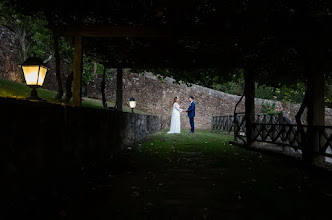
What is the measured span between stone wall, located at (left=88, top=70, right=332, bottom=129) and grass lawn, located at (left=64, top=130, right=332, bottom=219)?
49.5 feet

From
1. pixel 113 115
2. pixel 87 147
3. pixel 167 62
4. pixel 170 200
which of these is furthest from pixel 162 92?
pixel 170 200

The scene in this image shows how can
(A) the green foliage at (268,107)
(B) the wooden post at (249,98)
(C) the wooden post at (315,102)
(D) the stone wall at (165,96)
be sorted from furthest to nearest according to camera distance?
(D) the stone wall at (165,96) → (A) the green foliage at (268,107) → (B) the wooden post at (249,98) → (C) the wooden post at (315,102)

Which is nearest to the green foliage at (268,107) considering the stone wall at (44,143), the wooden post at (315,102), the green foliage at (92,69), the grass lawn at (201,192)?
the green foliage at (92,69)

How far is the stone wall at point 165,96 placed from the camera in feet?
66.7

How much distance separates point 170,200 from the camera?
3041 millimetres

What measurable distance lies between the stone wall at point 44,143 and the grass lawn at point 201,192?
0.40 m

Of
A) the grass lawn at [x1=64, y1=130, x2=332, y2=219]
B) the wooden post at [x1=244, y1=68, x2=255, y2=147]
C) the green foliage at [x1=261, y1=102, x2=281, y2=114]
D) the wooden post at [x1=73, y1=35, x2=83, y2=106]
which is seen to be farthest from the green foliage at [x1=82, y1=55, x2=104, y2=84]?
the grass lawn at [x1=64, y1=130, x2=332, y2=219]

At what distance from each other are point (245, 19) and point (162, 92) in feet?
49.5

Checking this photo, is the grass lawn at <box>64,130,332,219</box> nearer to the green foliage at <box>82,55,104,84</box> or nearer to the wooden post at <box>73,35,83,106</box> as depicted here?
the wooden post at <box>73,35,83,106</box>

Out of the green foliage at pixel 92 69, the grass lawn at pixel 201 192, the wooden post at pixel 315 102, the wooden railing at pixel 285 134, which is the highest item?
the green foliage at pixel 92 69

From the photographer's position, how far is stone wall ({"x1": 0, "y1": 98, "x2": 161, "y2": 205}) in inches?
85.5

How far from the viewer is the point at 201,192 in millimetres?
3365

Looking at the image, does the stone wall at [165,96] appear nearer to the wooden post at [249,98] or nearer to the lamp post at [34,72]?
the wooden post at [249,98]

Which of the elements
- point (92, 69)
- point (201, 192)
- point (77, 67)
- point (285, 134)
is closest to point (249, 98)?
point (285, 134)
